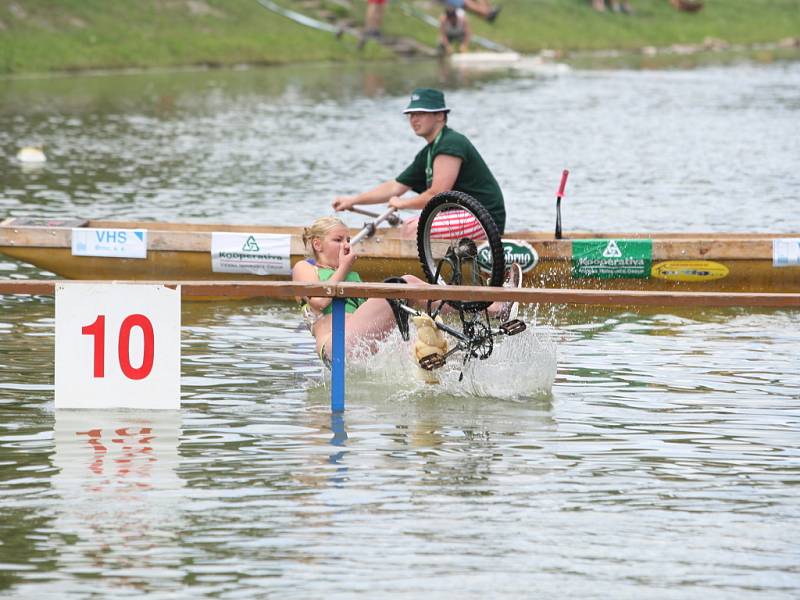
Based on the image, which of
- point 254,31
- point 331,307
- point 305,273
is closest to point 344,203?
point 331,307

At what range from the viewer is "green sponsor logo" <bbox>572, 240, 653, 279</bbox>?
1420 cm

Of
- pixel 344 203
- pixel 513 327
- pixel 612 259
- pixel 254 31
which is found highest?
pixel 254 31

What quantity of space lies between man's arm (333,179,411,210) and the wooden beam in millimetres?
3882

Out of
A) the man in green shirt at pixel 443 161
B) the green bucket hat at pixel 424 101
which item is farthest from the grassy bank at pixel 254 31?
the green bucket hat at pixel 424 101

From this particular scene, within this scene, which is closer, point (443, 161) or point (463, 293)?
point (463, 293)

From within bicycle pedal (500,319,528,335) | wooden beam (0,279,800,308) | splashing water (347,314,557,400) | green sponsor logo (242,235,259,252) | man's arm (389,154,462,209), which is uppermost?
man's arm (389,154,462,209)

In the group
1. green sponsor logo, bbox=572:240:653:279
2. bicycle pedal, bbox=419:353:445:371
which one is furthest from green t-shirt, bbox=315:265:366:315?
green sponsor logo, bbox=572:240:653:279

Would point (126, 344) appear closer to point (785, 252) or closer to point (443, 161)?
point (443, 161)

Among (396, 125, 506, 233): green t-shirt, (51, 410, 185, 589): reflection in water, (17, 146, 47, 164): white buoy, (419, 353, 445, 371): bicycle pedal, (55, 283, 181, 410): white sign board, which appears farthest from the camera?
(17, 146, 47, 164): white buoy

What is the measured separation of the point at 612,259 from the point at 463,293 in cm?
456

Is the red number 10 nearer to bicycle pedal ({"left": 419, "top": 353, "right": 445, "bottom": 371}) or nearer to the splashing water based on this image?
the splashing water

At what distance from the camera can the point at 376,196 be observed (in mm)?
14148

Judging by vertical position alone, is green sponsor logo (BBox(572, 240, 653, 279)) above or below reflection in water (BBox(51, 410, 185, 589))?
above

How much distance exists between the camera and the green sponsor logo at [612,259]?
14.2 metres
